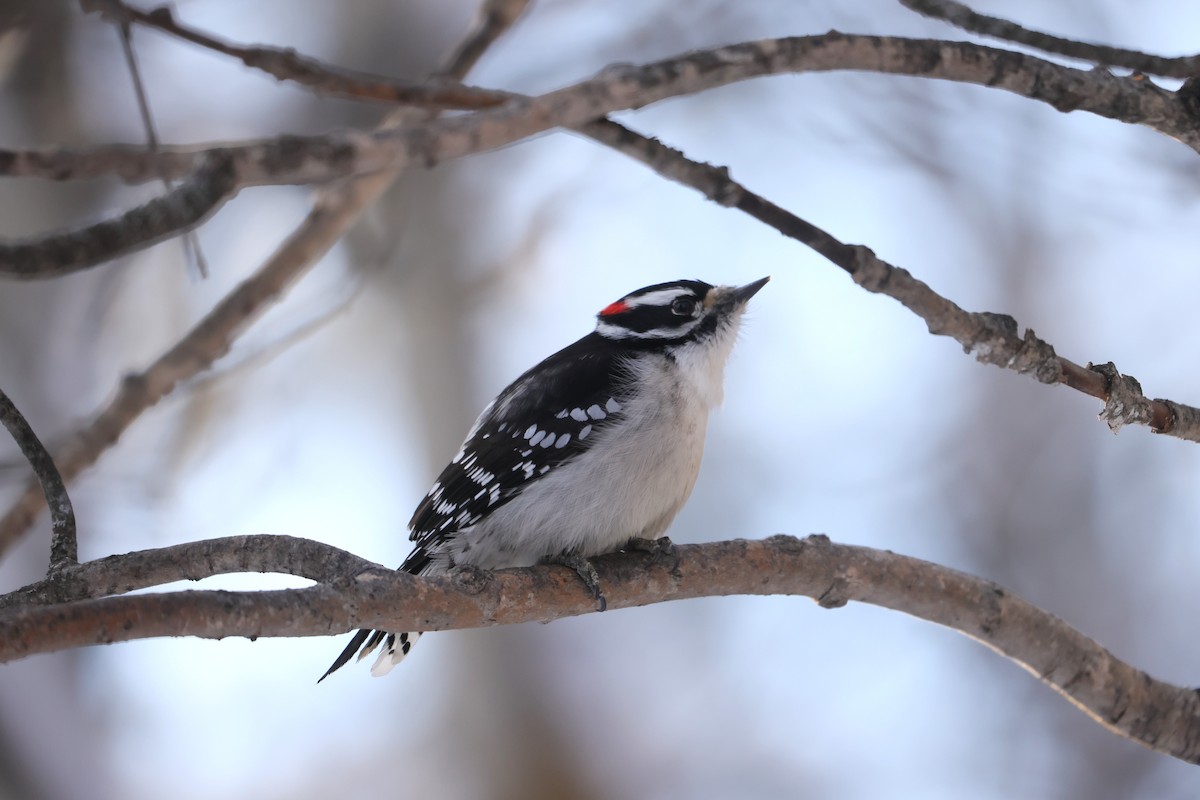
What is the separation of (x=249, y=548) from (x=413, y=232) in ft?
20.0

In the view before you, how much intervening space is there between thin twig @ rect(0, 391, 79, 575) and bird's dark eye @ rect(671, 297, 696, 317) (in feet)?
8.67

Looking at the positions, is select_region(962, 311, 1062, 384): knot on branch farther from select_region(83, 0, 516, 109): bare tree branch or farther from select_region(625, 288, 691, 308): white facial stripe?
select_region(625, 288, 691, 308): white facial stripe

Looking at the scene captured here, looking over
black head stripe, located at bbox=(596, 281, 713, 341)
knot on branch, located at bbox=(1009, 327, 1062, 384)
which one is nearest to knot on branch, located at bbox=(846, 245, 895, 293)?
knot on branch, located at bbox=(1009, 327, 1062, 384)

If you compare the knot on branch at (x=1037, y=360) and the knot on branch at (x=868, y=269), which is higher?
the knot on branch at (x=868, y=269)

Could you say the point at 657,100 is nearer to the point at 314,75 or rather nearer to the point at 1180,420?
the point at 314,75

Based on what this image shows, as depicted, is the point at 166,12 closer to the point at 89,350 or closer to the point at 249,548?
the point at 249,548

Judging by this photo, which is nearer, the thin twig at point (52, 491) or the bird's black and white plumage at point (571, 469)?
the thin twig at point (52, 491)

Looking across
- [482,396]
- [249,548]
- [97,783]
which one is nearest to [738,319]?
[249,548]

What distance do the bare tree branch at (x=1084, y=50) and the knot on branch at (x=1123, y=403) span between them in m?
0.86

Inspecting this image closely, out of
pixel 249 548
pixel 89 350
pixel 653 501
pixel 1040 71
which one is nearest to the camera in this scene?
pixel 249 548

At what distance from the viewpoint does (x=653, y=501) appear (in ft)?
13.7

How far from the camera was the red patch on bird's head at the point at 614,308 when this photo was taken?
5065 mm

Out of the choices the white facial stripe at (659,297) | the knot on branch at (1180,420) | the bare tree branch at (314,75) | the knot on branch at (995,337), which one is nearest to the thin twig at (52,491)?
the bare tree branch at (314,75)

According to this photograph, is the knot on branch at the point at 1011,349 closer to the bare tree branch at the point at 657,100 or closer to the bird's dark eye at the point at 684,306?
the bare tree branch at the point at 657,100
